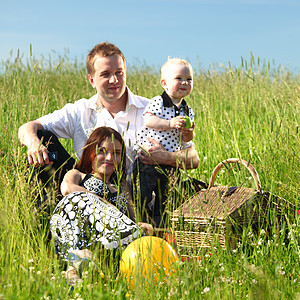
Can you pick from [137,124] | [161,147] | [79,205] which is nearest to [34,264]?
[79,205]

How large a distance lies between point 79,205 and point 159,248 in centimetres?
67

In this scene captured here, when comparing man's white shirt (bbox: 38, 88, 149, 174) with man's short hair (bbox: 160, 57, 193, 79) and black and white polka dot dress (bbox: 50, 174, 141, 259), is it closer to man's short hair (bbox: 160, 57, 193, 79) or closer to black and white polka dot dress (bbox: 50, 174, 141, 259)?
man's short hair (bbox: 160, 57, 193, 79)

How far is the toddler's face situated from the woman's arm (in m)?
1.09

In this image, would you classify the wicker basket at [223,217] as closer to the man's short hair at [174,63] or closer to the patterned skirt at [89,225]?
the patterned skirt at [89,225]

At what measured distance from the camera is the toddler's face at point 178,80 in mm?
3906

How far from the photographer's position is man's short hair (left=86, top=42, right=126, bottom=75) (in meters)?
4.18

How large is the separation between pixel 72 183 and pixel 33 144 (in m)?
0.60

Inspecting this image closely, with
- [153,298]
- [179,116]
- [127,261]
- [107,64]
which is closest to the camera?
[153,298]

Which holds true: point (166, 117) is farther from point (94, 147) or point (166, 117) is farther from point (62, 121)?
point (62, 121)

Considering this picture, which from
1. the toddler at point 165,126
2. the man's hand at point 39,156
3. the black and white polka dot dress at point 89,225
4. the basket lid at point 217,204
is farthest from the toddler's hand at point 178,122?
the man's hand at point 39,156

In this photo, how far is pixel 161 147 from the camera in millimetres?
3934

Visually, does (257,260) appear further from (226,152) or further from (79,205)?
(226,152)

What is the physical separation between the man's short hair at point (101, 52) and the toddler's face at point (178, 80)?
573 millimetres

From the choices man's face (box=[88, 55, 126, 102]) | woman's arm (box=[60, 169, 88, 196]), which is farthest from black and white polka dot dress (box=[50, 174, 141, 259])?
man's face (box=[88, 55, 126, 102])
